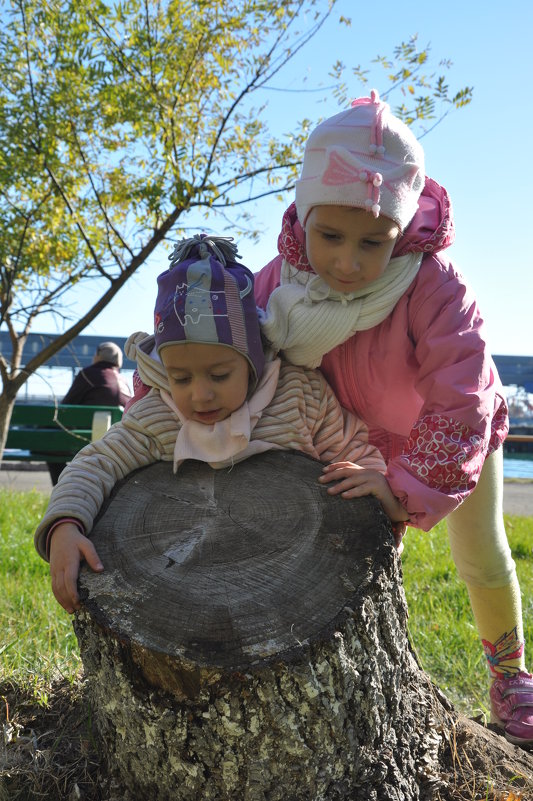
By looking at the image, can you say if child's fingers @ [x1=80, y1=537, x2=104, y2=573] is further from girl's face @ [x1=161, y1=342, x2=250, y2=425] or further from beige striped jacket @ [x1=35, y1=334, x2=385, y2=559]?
girl's face @ [x1=161, y1=342, x2=250, y2=425]

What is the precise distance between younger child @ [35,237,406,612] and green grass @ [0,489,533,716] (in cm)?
94

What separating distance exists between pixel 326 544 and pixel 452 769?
746mm

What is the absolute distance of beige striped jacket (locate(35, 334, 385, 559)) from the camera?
205cm

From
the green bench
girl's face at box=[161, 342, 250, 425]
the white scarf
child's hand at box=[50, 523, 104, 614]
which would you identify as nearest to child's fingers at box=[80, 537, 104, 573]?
child's hand at box=[50, 523, 104, 614]

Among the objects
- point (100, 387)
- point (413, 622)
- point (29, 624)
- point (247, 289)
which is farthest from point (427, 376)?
point (100, 387)

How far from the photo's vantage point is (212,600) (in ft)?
5.41

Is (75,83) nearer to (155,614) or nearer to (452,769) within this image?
(155,614)

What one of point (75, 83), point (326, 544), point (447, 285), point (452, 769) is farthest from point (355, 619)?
point (75, 83)

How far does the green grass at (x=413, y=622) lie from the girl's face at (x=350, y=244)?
163 centimetres

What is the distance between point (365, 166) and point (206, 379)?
2.51 ft

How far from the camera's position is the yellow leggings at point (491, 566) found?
7.99 ft

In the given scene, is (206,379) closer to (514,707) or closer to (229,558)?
(229,558)

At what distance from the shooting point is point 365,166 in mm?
2088

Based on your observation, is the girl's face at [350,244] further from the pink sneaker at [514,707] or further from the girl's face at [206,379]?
the pink sneaker at [514,707]
